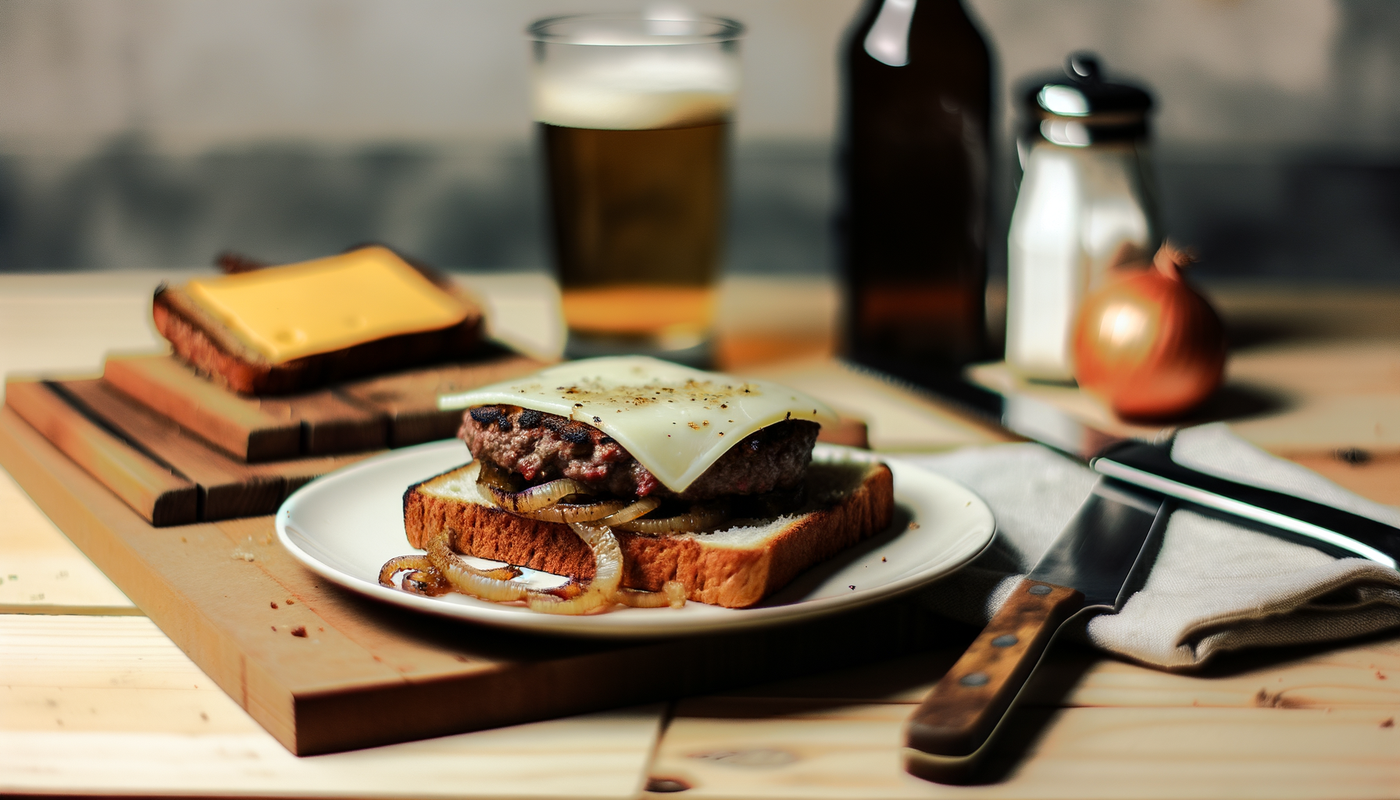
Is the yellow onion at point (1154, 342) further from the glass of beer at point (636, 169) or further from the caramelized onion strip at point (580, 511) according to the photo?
the caramelized onion strip at point (580, 511)

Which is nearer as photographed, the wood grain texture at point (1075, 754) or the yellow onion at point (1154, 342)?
the wood grain texture at point (1075, 754)

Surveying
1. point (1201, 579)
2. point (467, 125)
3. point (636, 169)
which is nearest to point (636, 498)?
point (1201, 579)

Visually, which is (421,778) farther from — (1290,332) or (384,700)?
(1290,332)

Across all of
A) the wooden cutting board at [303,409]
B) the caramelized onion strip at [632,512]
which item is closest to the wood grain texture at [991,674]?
the caramelized onion strip at [632,512]

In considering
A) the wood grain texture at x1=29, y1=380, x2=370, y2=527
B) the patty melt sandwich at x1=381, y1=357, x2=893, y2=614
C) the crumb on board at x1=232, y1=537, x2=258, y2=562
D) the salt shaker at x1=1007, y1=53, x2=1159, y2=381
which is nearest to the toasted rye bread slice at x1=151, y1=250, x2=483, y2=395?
the wood grain texture at x1=29, y1=380, x2=370, y2=527

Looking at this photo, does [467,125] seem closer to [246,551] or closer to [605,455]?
[246,551]

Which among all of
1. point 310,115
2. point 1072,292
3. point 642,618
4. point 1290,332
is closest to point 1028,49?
point 1290,332
